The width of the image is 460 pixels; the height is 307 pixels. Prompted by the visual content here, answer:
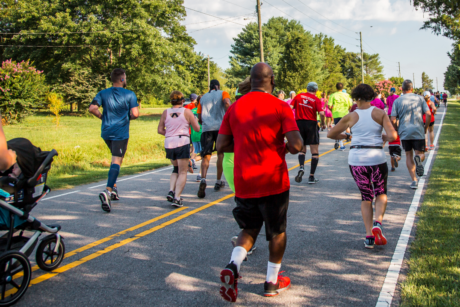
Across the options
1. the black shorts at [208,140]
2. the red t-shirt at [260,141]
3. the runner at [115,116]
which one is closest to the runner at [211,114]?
the black shorts at [208,140]

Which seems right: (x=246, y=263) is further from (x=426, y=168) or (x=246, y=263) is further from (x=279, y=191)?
(x=426, y=168)

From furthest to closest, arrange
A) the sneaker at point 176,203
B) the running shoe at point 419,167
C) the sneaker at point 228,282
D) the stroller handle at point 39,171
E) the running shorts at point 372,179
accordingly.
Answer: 1. the running shoe at point 419,167
2. the sneaker at point 176,203
3. the running shorts at point 372,179
4. the stroller handle at point 39,171
5. the sneaker at point 228,282

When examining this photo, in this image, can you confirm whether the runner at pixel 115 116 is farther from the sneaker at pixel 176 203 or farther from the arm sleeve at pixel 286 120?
the arm sleeve at pixel 286 120

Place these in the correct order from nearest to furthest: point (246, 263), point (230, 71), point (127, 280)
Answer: point (127, 280), point (246, 263), point (230, 71)

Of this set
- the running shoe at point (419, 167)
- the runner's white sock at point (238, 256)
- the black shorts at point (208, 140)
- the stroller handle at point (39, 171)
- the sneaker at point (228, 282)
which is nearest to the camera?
the sneaker at point (228, 282)

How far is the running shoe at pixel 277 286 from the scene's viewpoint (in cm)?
343

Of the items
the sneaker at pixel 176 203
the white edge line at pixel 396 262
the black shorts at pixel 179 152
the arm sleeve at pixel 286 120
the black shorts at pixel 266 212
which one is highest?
the arm sleeve at pixel 286 120

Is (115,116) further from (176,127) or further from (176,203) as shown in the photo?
(176,203)

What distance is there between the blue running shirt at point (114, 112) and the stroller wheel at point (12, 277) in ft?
11.9

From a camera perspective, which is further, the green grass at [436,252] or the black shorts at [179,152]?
the black shorts at [179,152]

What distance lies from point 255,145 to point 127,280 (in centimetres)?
189

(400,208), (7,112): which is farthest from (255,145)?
(7,112)

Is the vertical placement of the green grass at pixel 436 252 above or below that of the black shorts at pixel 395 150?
below

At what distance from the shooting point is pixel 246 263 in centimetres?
425
